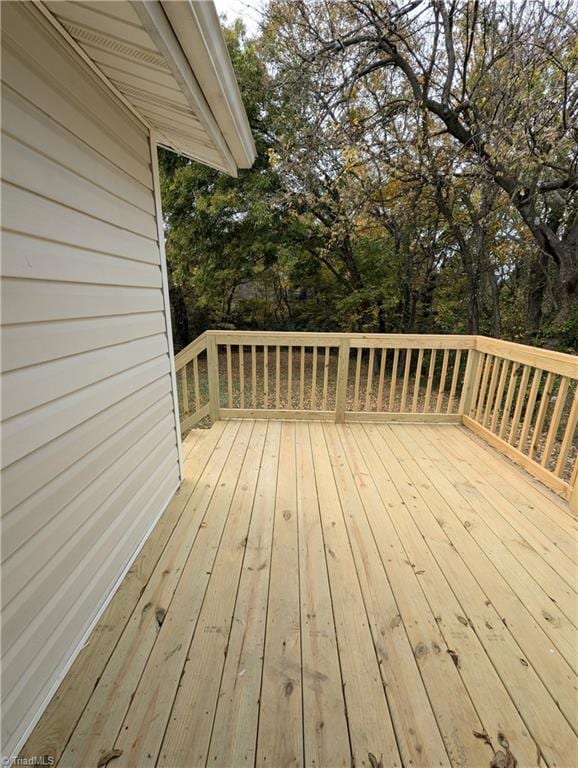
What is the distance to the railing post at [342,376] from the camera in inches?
134

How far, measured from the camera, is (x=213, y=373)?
344cm

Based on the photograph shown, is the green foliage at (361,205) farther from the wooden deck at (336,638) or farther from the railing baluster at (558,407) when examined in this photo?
the wooden deck at (336,638)

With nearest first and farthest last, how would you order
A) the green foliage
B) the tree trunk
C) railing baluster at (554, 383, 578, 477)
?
1. railing baluster at (554, 383, 578, 477)
2. the green foliage
3. the tree trunk

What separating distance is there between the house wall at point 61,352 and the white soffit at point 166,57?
11cm

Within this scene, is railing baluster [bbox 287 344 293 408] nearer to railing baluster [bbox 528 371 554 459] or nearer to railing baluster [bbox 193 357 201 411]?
railing baluster [bbox 193 357 201 411]

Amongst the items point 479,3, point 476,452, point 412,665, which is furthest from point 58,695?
point 479,3

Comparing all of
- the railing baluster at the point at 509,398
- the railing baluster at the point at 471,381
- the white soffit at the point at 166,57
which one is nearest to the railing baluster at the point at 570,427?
the railing baluster at the point at 509,398

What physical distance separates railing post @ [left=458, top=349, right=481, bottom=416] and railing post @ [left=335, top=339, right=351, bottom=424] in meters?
1.26

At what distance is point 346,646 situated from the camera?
1.29m

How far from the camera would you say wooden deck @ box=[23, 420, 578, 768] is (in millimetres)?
1018

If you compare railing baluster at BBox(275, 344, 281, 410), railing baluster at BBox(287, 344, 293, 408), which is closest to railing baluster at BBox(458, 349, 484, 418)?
railing baluster at BBox(287, 344, 293, 408)

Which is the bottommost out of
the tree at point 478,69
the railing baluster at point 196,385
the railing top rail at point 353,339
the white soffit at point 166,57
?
the railing baluster at point 196,385

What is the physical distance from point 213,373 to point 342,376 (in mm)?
1339

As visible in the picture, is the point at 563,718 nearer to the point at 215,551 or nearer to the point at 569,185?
the point at 215,551
